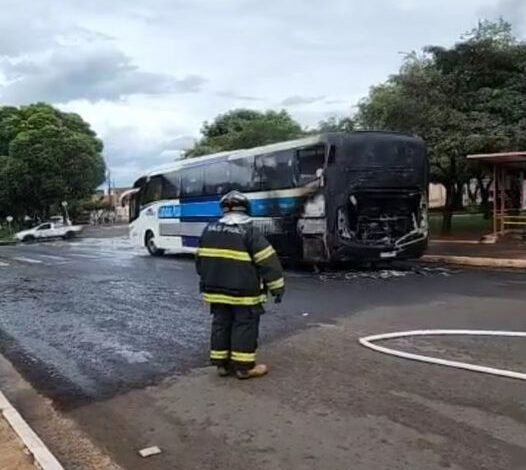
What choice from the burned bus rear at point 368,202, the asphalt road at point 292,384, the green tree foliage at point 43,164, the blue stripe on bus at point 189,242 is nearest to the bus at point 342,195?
the burned bus rear at point 368,202

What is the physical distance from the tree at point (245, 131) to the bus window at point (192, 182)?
17374 millimetres

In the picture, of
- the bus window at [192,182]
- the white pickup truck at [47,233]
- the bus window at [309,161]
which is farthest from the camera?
the white pickup truck at [47,233]

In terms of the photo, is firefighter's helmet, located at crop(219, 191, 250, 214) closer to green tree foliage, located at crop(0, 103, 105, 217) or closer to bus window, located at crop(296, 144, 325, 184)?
bus window, located at crop(296, 144, 325, 184)

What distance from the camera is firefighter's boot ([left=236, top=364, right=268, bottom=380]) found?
635 cm

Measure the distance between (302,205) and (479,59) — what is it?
37.4ft

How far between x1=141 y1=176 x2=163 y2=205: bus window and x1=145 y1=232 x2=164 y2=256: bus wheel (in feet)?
3.73

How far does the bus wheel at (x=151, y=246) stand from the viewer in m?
23.6

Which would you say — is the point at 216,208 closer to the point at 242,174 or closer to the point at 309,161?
the point at 242,174

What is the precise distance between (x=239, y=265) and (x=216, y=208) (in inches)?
509

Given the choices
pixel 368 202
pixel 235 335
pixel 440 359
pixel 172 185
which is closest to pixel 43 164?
pixel 172 185

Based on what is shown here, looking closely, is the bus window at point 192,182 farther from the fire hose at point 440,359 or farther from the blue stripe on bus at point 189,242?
the fire hose at point 440,359

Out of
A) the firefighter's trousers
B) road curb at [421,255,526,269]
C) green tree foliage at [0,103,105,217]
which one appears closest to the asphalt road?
the firefighter's trousers

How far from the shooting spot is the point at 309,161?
51.3 ft

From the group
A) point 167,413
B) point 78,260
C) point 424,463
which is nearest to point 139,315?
point 167,413
